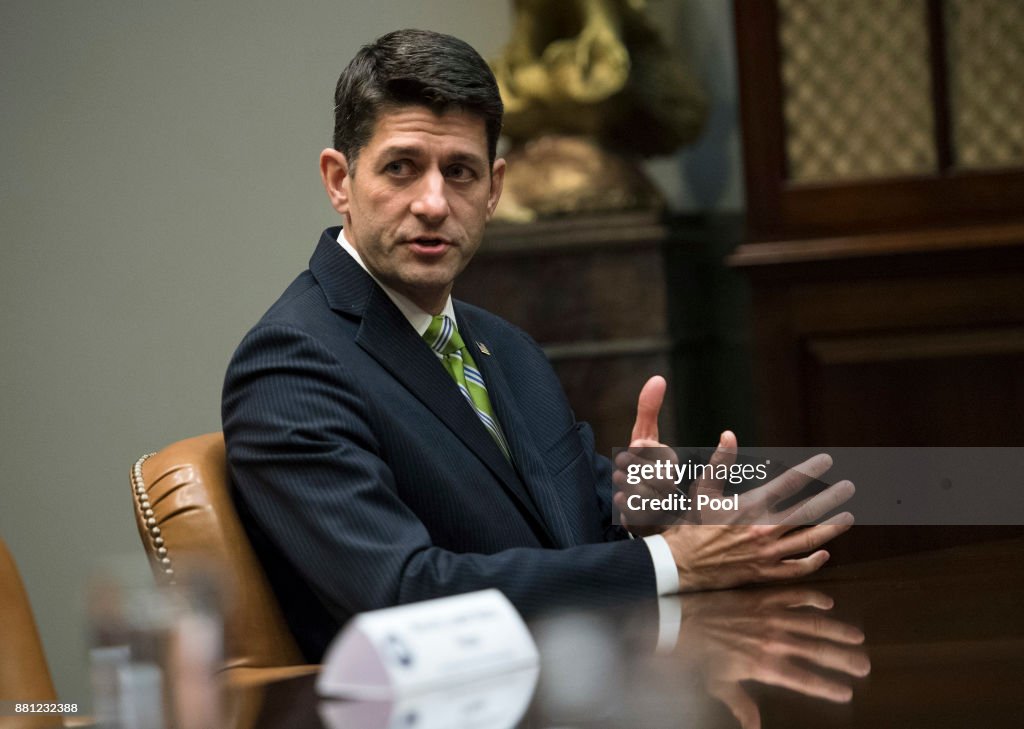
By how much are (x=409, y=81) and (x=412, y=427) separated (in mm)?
472

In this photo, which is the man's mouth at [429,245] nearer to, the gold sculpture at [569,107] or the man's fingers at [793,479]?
the man's fingers at [793,479]

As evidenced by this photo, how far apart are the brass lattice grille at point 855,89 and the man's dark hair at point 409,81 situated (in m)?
1.66

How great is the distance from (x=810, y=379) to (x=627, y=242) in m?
0.58

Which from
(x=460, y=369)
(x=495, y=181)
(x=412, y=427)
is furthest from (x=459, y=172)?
(x=412, y=427)

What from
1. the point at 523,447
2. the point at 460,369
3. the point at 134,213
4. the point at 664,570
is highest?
the point at 134,213

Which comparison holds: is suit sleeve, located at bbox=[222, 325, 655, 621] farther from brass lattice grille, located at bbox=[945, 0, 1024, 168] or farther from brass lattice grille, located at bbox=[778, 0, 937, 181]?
brass lattice grille, located at bbox=[945, 0, 1024, 168]

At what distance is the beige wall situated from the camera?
4148 mm

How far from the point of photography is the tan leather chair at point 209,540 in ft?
5.29

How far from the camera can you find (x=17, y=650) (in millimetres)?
1519

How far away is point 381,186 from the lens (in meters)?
1.85

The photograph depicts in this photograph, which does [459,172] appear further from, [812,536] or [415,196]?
[812,536]

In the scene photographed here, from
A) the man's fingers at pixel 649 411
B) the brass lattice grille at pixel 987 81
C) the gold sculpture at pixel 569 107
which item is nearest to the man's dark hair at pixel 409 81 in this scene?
the man's fingers at pixel 649 411

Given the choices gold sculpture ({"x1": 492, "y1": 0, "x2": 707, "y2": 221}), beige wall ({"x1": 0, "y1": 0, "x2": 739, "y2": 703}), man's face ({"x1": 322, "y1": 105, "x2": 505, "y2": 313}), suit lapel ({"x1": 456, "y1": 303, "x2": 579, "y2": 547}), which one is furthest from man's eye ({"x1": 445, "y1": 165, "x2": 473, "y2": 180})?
beige wall ({"x1": 0, "y1": 0, "x2": 739, "y2": 703})

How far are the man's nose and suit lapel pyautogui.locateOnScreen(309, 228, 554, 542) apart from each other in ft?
0.40
